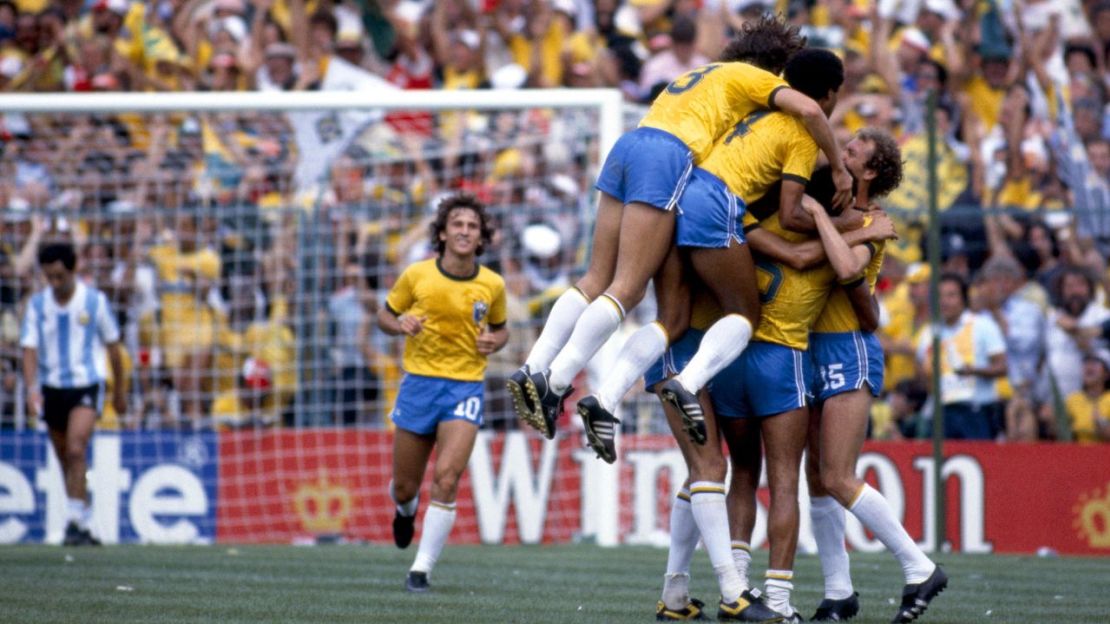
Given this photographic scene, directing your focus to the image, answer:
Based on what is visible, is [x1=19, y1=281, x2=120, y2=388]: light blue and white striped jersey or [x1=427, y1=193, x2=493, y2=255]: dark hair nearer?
[x1=427, y1=193, x2=493, y2=255]: dark hair

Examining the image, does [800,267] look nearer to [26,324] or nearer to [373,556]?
[373,556]

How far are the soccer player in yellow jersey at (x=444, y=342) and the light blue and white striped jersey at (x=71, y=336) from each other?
15.4 ft

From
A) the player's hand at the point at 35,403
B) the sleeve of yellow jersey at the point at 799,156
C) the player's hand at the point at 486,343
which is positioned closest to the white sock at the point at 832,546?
the sleeve of yellow jersey at the point at 799,156

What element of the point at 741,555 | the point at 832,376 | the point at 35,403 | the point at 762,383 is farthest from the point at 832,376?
the point at 35,403

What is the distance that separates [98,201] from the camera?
1752cm

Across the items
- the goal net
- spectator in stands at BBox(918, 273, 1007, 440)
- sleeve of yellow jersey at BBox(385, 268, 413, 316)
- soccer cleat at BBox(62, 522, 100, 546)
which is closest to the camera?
sleeve of yellow jersey at BBox(385, 268, 413, 316)

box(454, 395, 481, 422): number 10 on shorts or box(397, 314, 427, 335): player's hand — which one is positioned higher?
box(397, 314, 427, 335): player's hand

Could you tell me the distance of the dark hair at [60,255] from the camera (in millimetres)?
14758

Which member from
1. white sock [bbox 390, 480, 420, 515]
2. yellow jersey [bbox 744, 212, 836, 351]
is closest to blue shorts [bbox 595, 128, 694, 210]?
yellow jersey [bbox 744, 212, 836, 351]

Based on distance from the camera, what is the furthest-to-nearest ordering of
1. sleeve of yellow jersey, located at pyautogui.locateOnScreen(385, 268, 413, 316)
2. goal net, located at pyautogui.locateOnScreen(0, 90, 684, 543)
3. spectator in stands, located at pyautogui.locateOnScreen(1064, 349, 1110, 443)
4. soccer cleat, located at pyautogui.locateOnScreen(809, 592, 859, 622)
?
goal net, located at pyautogui.locateOnScreen(0, 90, 684, 543) → spectator in stands, located at pyautogui.locateOnScreen(1064, 349, 1110, 443) → sleeve of yellow jersey, located at pyautogui.locateOnScreen(385, 268, 413, 316) → soccer cleat, located at pyautogui.locateOnScreen(809, 592, 859, 622)

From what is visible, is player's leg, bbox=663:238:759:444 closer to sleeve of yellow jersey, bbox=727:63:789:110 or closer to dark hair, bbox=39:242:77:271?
sleeve of yellow jersey, bbox=727:63:789:110

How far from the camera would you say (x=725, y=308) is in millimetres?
7879

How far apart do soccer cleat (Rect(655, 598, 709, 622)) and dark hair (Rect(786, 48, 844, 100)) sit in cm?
262

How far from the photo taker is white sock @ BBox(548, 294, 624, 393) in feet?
26.0
